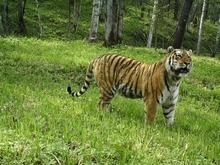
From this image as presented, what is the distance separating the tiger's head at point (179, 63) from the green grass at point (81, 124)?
115cm

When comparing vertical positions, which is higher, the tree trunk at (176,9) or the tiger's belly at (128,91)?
the tree trunk at (176,9)

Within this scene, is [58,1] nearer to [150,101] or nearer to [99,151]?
[150,101]

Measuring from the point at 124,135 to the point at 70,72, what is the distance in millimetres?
7786

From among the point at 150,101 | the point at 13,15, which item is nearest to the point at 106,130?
the point at 150,101

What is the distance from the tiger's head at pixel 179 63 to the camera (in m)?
7.91

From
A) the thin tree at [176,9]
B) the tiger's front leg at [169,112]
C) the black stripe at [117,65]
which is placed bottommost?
the tiger's front leg at [169,112]

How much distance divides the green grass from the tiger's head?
115 centimetres

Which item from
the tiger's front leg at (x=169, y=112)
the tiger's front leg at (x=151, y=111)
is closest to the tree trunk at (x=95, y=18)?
the tiger's front leg at (x=169, y=112)

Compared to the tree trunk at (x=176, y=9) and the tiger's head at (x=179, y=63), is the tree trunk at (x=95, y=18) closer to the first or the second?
the tiger's head at (x=179, y=63)

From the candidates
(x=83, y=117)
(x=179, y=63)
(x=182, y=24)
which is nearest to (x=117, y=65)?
(x=179, y=63)

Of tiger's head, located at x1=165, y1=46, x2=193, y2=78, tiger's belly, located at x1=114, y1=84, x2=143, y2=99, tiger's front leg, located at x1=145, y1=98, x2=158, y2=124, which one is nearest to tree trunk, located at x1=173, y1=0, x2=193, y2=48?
tiger's belly, located at x1=114, y1=84, x2=143, y2=99

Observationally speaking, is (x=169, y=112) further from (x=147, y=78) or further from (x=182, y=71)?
(x=182, y=71)

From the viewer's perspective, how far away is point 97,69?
9.38m

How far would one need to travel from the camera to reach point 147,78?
28.1 feet
